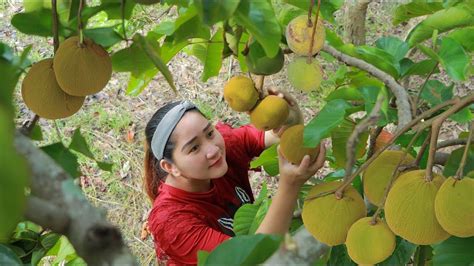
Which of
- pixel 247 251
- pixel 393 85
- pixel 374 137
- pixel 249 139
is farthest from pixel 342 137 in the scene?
pixel 249 139

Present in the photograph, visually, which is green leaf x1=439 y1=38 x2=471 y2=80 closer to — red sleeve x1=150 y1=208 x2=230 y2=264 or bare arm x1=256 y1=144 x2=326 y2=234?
bare arm x1=256 y1=144 x2=326 y2=234

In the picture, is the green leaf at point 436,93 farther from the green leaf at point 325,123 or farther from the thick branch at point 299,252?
the thick branch at point 299,252

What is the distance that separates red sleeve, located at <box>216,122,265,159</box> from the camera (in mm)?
Answer: 1920

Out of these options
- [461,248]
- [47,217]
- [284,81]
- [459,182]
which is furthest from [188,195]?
[47,217]

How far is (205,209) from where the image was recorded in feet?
5.74

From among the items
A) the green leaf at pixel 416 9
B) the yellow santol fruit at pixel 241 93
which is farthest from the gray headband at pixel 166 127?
the green leaf at pixel 416 9

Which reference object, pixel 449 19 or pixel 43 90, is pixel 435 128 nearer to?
pixel 449 19

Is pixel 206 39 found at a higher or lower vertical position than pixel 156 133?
higher

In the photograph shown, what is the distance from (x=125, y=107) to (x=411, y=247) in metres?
2.21

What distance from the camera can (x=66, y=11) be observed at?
88cm

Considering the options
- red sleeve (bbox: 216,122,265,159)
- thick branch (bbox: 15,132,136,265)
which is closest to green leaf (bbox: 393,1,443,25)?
red sleeve (bbox: 216,122,265,159)

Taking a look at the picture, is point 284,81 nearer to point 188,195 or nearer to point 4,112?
point 188,195

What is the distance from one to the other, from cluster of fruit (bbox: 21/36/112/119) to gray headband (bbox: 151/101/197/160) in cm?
88

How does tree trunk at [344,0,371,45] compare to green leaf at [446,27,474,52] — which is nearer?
green leaf at [446,27,474,52]
